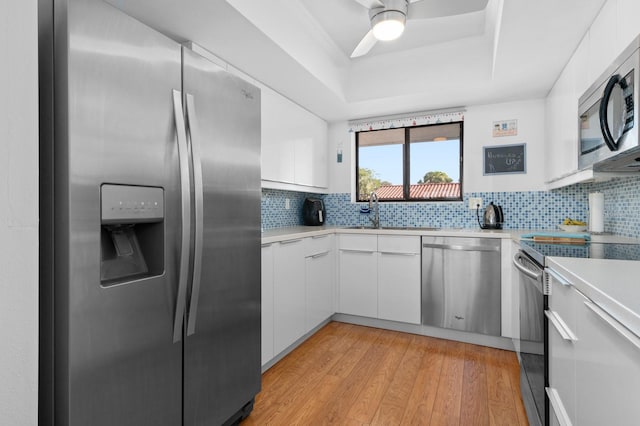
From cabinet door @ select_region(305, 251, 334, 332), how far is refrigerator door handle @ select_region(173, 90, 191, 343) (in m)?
1.47

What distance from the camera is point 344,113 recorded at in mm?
3580

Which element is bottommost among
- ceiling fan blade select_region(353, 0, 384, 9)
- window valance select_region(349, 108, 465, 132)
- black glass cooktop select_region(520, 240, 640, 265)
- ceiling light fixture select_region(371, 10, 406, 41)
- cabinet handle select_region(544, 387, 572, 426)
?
cabinet handle select_region(544, 387, 572, 426)

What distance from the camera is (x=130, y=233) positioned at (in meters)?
1.26

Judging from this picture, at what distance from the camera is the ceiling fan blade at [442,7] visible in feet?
5.45

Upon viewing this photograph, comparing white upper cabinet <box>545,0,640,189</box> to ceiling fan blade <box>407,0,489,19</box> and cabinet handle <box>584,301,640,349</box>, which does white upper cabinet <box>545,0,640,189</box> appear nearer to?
ceiling fan blade <box>407,0,489,19</box>

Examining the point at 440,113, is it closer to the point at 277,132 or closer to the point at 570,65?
the point at 570,65

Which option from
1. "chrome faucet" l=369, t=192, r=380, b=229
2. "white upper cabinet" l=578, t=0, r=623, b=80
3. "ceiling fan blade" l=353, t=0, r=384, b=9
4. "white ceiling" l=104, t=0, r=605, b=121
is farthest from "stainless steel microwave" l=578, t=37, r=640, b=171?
"chrome faucet" l=369, t=192, r=380, b=229

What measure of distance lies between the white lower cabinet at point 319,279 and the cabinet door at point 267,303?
526mm

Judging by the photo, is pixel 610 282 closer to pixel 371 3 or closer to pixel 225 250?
pixel 225 250

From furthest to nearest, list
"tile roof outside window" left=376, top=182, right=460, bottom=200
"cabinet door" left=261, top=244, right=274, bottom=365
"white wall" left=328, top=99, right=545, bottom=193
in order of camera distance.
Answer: "tile roof outside window" left=376, top=182, right=460, bottom=200, "white wall" left=328, top=99, right=545, bottom=193, "cabinet door" left=261, top=244, right=274, bottom=365

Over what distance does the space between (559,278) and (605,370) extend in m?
0.44

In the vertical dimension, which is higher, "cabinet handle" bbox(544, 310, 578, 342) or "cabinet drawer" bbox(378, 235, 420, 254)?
"cabinet drawer" bbox(378, 235, 420, 254)

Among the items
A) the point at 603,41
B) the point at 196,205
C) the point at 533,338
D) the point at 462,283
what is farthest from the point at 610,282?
the point at 462,283

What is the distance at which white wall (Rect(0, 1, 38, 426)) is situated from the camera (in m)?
0.79
